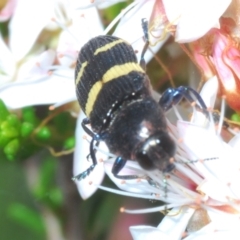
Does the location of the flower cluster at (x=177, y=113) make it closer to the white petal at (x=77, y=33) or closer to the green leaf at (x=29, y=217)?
the white petal at (x=77, y=33)

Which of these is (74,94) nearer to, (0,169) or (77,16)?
(77,16)

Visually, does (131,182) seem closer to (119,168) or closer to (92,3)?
(119,168)

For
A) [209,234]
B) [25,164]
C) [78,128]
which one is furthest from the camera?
[25,164]

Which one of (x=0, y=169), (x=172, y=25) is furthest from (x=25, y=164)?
(x=172, y=25)

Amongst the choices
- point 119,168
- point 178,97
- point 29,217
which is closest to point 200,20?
point 178,97

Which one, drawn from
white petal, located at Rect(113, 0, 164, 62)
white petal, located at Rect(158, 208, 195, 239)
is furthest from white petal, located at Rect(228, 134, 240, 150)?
white petal, located at Rect(113, 0, 164, 62)

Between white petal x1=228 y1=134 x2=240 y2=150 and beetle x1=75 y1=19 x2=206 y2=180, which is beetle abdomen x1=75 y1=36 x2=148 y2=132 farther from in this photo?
white petal x1=228 y1=134 x2=240 y2=150
